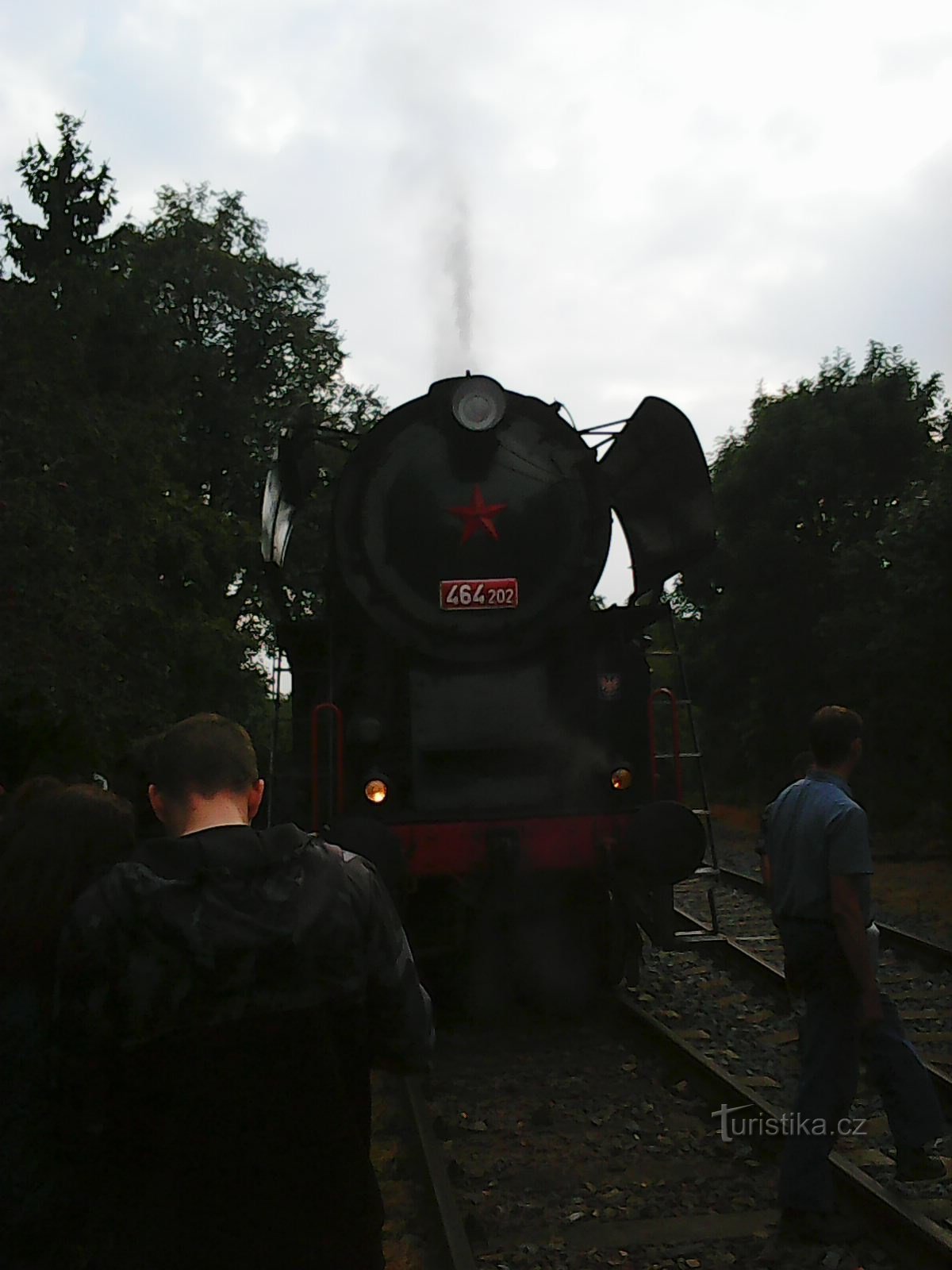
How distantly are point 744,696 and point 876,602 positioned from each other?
5510mm

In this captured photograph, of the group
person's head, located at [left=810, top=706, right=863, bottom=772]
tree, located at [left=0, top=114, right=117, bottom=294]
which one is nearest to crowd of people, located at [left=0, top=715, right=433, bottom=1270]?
person's head, located at [left=810, top=706, right=863, bottom=772]

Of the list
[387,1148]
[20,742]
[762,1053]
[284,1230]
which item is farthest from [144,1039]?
[20,742]

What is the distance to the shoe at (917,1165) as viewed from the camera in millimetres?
3963

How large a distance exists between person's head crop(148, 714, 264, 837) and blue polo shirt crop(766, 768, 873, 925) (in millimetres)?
2263

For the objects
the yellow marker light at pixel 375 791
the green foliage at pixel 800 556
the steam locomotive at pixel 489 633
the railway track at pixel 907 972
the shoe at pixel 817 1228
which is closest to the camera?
the shoe at pixel 817 1228

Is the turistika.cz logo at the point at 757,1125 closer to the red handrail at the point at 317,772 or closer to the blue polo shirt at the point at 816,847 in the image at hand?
the blue polo shirt at the point at 816,847

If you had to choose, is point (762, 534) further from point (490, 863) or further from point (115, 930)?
point (115, 930)

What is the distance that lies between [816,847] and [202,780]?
7.88 feet

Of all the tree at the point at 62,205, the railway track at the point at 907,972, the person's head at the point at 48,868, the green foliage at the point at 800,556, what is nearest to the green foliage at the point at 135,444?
the tree at the point at 62,205

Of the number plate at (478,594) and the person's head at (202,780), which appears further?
the number plate at (478,594)

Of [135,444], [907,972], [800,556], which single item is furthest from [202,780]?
[800,556]

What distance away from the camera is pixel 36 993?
7.17 ft

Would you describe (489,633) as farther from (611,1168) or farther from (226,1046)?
(226,1046)

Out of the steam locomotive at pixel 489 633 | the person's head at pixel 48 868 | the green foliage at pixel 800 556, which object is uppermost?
the green foliage at pixel 800 556
